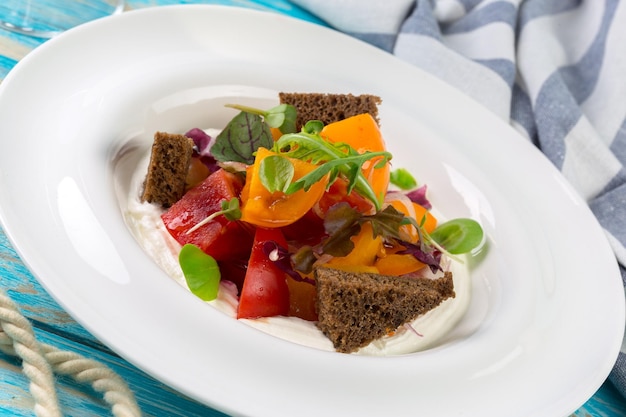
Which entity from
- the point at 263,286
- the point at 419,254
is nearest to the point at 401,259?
the point at 419,254

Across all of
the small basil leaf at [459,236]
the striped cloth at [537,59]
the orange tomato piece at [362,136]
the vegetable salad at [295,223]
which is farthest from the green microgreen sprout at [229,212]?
the striped cloth at [537,59]

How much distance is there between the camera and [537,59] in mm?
4105

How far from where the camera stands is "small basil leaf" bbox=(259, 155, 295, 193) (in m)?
2.31

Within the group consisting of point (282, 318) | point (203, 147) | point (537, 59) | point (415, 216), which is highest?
point (203, 147)

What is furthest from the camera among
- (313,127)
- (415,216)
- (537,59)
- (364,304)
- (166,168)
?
(537,59)

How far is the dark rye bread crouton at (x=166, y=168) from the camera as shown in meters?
2.52

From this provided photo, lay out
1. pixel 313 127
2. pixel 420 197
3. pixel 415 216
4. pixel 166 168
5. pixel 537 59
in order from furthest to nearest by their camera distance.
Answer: pixel 537 59
pixel 420 197
pixel 415 216
pixel 313 127
pixel 166 168

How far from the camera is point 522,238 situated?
9.57 feet

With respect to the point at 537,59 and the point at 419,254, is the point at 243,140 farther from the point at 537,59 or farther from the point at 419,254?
the point at 537,59

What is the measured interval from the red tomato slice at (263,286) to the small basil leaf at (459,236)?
2.31 feet

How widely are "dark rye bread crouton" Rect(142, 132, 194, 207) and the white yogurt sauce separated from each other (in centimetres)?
5

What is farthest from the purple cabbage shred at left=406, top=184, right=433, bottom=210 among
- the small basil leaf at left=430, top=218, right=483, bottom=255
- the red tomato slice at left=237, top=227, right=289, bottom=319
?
the red tomato slice at left=237, top=227, right=289, bottom=319

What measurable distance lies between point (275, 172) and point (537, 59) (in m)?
2.33

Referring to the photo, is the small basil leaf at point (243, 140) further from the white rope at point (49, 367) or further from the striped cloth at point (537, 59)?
the striped cloth at point (537, 59)
